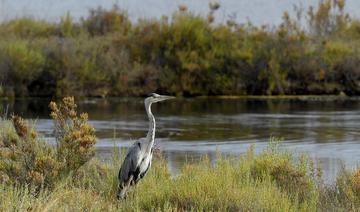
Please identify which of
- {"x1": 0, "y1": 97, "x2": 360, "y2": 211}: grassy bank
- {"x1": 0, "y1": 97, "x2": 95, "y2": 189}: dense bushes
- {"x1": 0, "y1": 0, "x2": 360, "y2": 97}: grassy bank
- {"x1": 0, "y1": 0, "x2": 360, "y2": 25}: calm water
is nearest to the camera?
{"x1": 0, "y1": 97, "x2": 360, "y2": 211}: grassy bank

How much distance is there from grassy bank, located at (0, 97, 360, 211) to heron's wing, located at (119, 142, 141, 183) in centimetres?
25

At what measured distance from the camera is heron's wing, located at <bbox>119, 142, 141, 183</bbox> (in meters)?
11.6

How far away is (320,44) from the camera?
42.8 meters

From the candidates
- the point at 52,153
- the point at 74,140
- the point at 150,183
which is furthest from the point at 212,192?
the point at 52,153

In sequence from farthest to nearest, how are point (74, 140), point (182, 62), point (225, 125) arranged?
point (182, 62) → point (225, 125) → point (74, 140)

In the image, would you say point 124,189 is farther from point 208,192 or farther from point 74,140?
point 74,140

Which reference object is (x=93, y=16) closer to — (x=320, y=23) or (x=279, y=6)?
(x=320, y=23)

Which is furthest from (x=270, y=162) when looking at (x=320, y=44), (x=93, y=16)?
(x=93, y=16)

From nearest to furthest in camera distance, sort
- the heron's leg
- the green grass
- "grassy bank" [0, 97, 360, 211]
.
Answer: the green grass
"grassy bank" [0, 97, 360, 211]
the heron's leg

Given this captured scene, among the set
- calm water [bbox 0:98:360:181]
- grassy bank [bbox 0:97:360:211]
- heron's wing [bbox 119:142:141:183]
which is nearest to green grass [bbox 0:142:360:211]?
grassy bank [bbox 0:97:360:211]

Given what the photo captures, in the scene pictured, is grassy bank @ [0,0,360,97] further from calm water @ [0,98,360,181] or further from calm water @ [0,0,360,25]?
calm water @ [0,0,360,25]

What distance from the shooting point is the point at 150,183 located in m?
11.9

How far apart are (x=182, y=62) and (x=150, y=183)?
2784 centimetres

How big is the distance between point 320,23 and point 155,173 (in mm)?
39896
